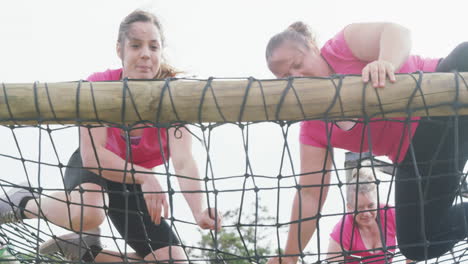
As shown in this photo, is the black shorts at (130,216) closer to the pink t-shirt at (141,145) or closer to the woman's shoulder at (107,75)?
the pink t-shirt at (141,145)

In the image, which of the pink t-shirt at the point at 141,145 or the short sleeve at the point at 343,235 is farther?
the short sleeve at the point at 343,235

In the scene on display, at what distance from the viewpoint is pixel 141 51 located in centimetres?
259

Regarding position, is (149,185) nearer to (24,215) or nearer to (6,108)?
(6,108)

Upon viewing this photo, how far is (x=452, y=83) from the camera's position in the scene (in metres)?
1.76

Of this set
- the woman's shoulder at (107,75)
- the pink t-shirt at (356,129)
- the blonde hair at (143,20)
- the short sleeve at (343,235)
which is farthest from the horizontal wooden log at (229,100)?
the short sleeve at (343,235)

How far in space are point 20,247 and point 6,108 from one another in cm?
79

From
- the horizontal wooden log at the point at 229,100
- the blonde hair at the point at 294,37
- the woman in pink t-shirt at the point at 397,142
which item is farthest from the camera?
the blonde hair at the point at 294,37

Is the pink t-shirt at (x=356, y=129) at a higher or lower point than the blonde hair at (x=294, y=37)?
lower

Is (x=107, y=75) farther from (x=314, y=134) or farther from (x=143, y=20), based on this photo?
(x=314, y=134)

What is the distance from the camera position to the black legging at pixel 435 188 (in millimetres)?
2029

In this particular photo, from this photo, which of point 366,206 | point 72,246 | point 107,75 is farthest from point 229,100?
point 366,206

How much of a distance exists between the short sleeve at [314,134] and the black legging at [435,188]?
265mm

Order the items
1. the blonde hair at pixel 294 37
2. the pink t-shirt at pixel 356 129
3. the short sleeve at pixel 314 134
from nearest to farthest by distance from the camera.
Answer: the pink t-shirt at pixel 356 129
the short sleeve at pixel 314 134
the blonde hair at pixel 294 37

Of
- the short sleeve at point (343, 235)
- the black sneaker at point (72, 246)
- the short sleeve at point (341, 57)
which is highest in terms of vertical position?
the short sleeve at point (341, 57)
